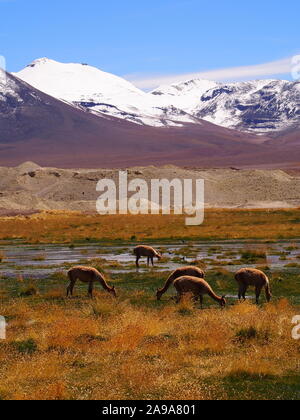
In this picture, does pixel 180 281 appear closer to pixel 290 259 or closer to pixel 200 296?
pixel 200 296

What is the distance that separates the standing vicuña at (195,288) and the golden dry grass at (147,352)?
0.58m

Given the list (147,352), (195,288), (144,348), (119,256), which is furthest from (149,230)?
(147,352)

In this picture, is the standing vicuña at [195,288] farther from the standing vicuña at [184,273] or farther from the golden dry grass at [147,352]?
the standing vicuña at [184,273]

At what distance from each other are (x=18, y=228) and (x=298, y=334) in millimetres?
55672

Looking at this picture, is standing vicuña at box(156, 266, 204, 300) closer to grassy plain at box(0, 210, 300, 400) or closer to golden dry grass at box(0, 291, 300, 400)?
grassy plain at box(0, 210, 300, 400)

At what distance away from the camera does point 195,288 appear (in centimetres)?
1888

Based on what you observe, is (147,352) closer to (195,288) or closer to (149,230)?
(195,288)

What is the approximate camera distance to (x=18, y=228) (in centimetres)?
6788

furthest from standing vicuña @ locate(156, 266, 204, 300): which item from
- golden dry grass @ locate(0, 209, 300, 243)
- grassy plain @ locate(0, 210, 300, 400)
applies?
golden dry grass @ locate(0, 209, 300, 243)

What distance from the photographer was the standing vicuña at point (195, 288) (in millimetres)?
18797

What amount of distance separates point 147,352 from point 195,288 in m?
5.48

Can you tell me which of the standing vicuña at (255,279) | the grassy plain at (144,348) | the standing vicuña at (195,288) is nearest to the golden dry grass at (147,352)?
the grassy plain at (144,348)
